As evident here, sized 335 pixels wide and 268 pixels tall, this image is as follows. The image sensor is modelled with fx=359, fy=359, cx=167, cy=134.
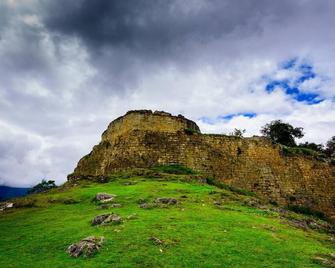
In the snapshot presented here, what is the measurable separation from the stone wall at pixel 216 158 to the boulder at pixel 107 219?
550 inches

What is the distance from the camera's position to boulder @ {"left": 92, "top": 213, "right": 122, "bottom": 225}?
11.6 meters

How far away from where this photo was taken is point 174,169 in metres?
25.6

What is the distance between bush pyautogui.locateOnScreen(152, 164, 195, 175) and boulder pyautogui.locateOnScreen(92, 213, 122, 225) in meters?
12.8

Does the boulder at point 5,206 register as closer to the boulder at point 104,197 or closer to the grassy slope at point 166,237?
the grassy slope at point 166,237

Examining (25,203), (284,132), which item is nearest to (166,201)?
(25,203)

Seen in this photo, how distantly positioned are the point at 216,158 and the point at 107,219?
17.8 meters

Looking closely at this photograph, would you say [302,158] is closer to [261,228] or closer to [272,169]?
[272,169]

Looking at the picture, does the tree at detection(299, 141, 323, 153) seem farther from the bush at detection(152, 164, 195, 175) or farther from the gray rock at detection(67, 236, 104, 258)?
the gray rock at detection(67, 236, 104, 258)

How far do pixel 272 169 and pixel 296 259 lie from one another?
2209 centimetres

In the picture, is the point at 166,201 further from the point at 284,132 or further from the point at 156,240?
the point at 284,132

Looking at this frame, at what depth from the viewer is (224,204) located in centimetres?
1590

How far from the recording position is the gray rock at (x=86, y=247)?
8961 mm

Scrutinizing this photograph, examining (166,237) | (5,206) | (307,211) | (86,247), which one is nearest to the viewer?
(86,247)

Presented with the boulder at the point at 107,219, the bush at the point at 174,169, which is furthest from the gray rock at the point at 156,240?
the bush at the point at 174,169
